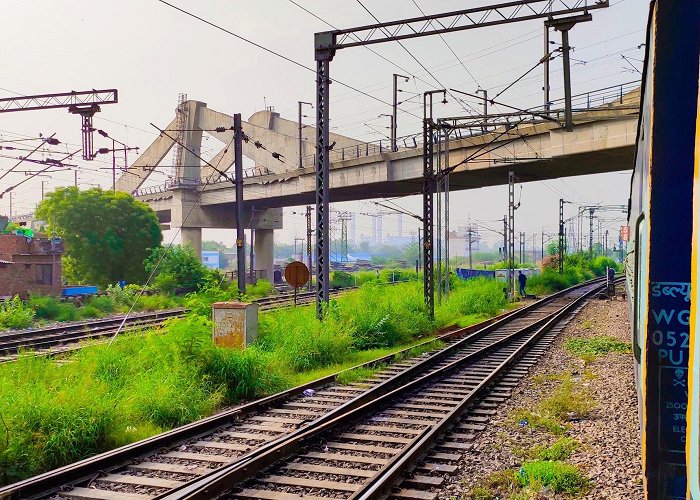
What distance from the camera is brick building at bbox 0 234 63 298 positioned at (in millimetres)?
32250

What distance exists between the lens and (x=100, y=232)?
1629 inches

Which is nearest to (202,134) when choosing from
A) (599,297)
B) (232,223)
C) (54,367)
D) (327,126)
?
(232,223)

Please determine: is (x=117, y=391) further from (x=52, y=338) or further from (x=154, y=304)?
(x=154, y=304)

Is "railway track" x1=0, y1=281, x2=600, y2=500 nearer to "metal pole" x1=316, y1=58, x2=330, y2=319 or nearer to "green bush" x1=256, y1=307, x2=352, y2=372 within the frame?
"green bush" x1=256, y1=307, x2=352, y2=372

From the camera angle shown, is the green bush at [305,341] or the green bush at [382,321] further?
the green bush at [382,321]

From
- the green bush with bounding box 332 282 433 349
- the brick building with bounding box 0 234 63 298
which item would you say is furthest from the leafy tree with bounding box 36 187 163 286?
the green bush with bounding box 332 282 433 349

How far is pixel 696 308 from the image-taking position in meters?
2.20

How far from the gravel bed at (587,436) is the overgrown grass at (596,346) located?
128cm

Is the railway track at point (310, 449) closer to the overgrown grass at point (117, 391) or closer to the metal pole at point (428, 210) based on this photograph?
the overgrown grass at point (117, 391)

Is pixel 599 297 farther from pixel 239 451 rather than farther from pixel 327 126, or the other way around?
pixel 239 451

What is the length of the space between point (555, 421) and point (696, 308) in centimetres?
729

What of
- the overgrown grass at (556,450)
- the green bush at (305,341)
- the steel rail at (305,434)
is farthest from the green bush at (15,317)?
the overgrown grass at (556,450)

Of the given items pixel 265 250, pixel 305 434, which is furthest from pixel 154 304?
pixel 265 250

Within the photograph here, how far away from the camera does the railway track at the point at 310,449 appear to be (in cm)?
630
